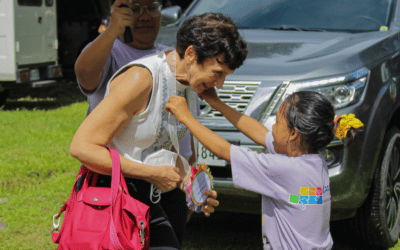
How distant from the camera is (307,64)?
3.76 meters

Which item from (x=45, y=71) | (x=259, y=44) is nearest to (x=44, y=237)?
(x=259, y=44)

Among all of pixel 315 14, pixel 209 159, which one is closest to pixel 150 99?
pixel 209 159

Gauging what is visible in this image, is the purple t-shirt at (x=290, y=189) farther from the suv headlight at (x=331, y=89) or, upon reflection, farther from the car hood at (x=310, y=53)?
the car hood at (x=310, y=53)

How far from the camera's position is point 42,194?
17.0 feet

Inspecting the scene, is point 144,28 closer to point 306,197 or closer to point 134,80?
point 134,80

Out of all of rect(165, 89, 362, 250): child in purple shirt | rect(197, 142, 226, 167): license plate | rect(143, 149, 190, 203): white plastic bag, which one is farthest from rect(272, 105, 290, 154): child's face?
rect(197, 142, 226, 167): license plate

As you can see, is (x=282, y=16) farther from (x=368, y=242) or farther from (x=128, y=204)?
(x=128, y=204)

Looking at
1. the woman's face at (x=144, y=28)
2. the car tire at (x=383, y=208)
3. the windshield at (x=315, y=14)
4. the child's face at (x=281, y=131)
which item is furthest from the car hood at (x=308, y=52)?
→ the child's face at (x=281, y=131)

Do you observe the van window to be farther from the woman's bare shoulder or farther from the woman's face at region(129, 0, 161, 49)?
the woman's bare shoulder

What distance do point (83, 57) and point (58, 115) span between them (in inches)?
303

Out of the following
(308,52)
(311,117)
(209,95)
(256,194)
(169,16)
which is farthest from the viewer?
(169,16)

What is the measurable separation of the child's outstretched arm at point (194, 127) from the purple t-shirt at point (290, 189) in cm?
5

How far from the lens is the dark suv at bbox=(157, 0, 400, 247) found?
140 inches

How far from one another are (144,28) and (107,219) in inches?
38.5
